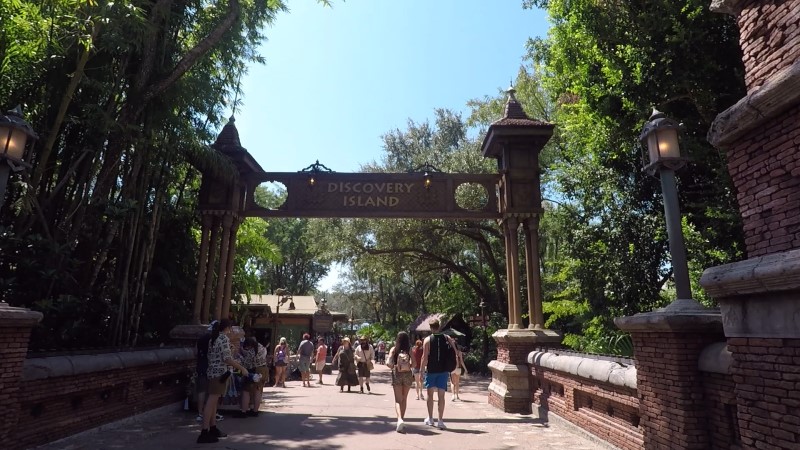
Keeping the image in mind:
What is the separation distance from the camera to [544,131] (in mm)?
10469

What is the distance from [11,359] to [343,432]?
4.17 metres

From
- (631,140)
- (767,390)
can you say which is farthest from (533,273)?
(767,390)

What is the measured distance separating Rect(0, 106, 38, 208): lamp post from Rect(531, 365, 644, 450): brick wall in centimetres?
720

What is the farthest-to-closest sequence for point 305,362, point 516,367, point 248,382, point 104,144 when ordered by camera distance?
point 305,362
point 516,367
point 248,382
point 104,144

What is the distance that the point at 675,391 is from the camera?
435cm

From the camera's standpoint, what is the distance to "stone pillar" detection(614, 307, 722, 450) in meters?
4.24

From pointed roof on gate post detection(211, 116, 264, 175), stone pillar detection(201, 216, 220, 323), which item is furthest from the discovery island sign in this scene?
stone pillar detection(201, 216, 220, 323)

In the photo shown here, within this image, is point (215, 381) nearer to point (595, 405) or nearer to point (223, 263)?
point (223, 263)

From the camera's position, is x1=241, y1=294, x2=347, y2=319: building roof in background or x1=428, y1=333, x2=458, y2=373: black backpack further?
x1=241, y1=294, x2=347, y2=319: building roof in background

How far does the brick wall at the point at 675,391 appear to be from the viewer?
423 centimetres

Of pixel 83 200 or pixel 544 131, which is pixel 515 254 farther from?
pixel 83 200

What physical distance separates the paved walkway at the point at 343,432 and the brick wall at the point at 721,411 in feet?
6.96

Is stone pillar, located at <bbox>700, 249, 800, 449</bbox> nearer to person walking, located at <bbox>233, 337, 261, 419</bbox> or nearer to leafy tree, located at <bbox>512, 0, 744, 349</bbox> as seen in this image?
person walking, located at <bbox>233, 337, 261, 419</bbox>

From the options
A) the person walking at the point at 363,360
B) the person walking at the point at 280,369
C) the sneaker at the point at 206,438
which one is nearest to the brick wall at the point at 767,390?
the sneaker at the point at 206,438
